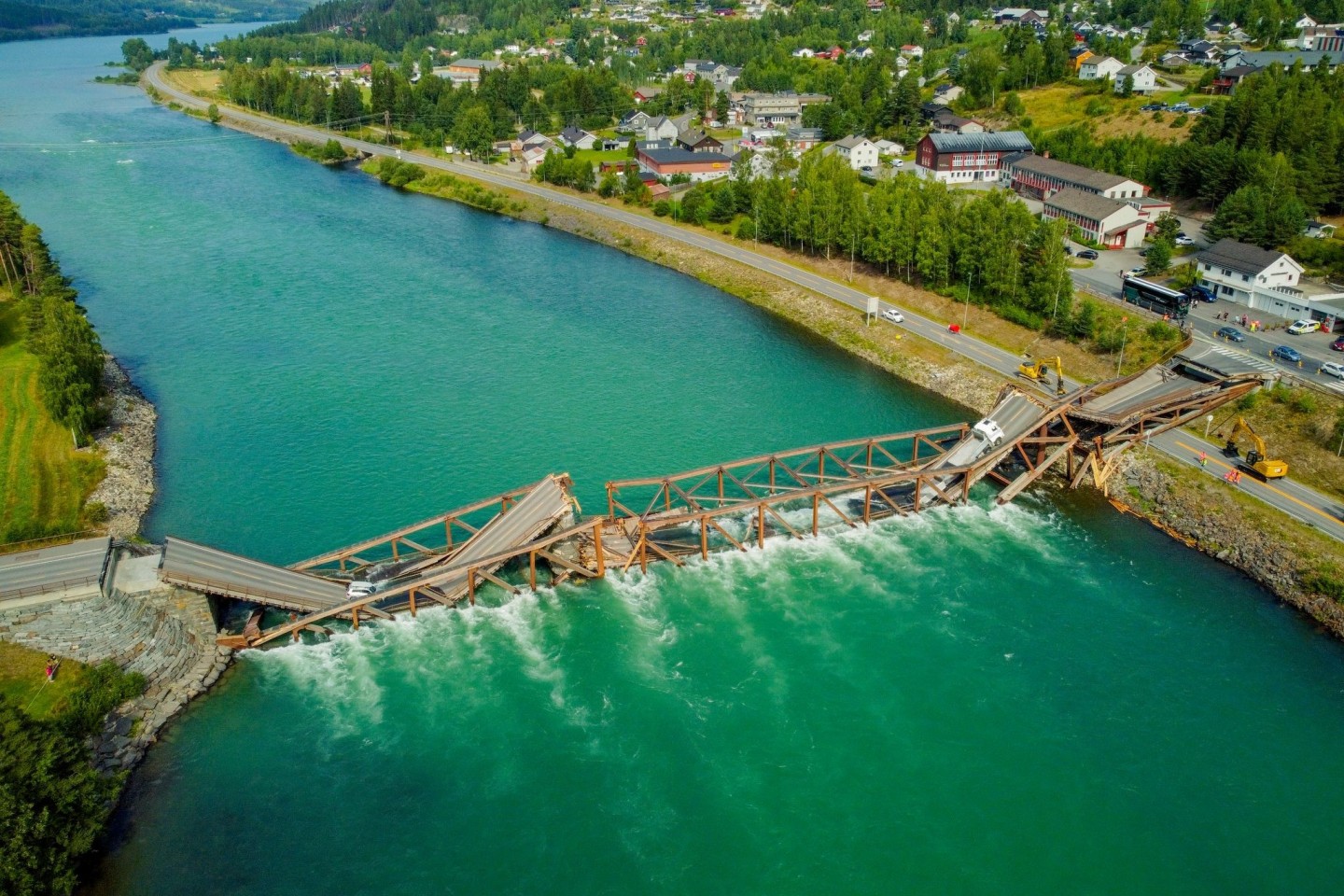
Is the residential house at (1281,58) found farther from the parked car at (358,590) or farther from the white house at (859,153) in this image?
the parked car at (358,590)

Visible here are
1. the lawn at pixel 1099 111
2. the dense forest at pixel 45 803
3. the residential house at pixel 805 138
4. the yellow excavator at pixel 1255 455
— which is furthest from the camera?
the residential house at pixel 805 138

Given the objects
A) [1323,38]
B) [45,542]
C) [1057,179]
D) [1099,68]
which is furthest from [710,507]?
[1323,38]

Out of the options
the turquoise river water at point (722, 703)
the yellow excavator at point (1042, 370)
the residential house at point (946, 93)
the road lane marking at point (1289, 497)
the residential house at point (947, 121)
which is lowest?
the turquoise river water at point (722, 703)

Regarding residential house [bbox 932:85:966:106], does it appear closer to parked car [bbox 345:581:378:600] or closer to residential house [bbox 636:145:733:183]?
residential house [bbox 636:145:733:183]

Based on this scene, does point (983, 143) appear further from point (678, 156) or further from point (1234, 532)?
A: point (1234, 532)

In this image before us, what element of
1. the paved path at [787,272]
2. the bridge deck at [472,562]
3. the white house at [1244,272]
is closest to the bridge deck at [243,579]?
the bridge deck at [472,562]

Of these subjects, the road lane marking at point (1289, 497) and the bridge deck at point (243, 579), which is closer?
the bridge deck at point (243, 579)

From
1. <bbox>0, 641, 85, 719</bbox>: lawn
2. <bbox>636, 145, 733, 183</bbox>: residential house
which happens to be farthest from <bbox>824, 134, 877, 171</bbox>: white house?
<bbox>0, 641, 85, 719</bbox>: lawn
